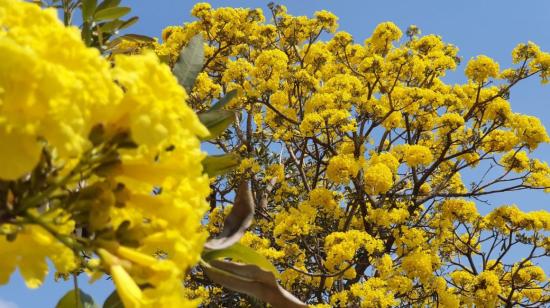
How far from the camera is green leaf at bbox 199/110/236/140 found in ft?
5.32

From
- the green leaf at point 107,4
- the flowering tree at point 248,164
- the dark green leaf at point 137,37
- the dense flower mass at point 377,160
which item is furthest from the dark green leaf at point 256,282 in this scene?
the dense flower mass at point 377,160

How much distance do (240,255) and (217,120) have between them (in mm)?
368

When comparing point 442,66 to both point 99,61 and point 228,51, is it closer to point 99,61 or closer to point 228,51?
point 228,51

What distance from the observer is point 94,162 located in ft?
2.90

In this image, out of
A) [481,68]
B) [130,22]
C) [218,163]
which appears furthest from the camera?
[481,68]

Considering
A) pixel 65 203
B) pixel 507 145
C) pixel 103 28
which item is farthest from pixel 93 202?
pixel 507 145

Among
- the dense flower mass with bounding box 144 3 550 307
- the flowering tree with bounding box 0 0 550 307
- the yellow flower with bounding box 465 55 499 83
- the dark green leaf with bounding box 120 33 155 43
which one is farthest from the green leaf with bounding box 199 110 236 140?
the yellow flower with bounding box 465 55 499 83

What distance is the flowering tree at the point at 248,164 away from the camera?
0.86m

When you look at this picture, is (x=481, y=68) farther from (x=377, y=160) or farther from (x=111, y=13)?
(x=111, y=13)

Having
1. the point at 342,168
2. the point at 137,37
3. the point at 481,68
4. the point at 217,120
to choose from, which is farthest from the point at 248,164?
the point at 217,120

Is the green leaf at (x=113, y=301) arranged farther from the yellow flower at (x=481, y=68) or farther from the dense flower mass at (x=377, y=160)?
the yellow flower at (x=481, y=68)

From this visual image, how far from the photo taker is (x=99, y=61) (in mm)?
875

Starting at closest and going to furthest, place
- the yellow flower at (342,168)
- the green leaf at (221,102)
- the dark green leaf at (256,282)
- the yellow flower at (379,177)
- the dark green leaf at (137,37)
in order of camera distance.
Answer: the dark green leaf at (256,282)
the green leaf at (221,102)
the dark green leaf at (137,37)
the yellow flower at (379,177)
the yellow flower at (342,168)

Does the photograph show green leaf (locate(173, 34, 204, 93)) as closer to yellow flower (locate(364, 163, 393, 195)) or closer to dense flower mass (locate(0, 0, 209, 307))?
dense flower mass (locate(0, 0, 209, 307))
